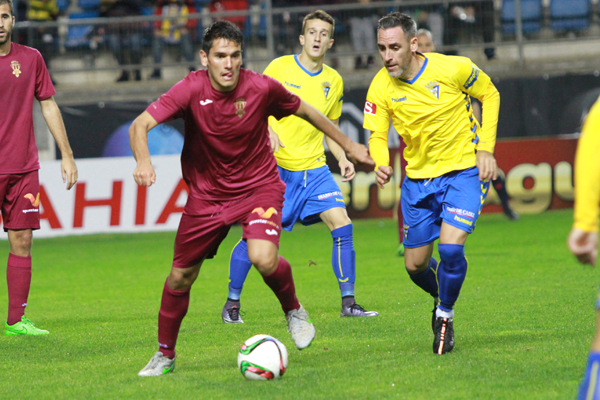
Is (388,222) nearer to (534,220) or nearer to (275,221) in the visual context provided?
(534,220)

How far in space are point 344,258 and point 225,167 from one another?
227 centimetres

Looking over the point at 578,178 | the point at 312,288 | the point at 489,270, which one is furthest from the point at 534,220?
the point at 578,178

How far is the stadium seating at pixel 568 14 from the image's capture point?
53.8ft

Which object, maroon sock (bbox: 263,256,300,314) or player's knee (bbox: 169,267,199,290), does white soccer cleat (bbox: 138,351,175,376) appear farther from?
maroon sock (bbox: 263,256,300,314)

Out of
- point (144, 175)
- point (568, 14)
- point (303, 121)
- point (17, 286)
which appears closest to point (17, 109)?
point (17, 286)

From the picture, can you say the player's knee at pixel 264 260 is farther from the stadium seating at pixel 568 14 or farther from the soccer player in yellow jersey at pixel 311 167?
the stadium seating at pixel 568 14

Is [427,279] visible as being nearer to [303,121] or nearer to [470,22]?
[303,121]

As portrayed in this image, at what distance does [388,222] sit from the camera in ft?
47.7

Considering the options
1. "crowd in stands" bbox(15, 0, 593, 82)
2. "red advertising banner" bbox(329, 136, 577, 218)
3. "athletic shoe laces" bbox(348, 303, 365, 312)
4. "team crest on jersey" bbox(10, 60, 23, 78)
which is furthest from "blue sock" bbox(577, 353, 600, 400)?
"crowd in stands" bbox(15, 0, 593, 82)

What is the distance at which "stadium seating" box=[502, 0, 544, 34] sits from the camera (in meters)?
16.3

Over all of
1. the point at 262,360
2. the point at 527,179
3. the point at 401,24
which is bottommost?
the point at 527,179

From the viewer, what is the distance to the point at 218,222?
4766mm

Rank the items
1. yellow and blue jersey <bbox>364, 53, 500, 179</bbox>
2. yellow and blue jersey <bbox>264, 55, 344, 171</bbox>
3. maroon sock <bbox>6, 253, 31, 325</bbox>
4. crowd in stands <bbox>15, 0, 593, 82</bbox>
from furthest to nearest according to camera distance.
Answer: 1. crowd in stands <bbox>15, 0, 593, 82</bbox>
2. yellow and blue jersey <bbox>264, 55, 344, 171</bbox>
3. maroon sock <bbox>6, 253, 31, 325</bbox>
4. yellow and blue jersey <bbox>364, 53, 500, 179</bbox>

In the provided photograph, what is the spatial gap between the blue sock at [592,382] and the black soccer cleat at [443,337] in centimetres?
226
